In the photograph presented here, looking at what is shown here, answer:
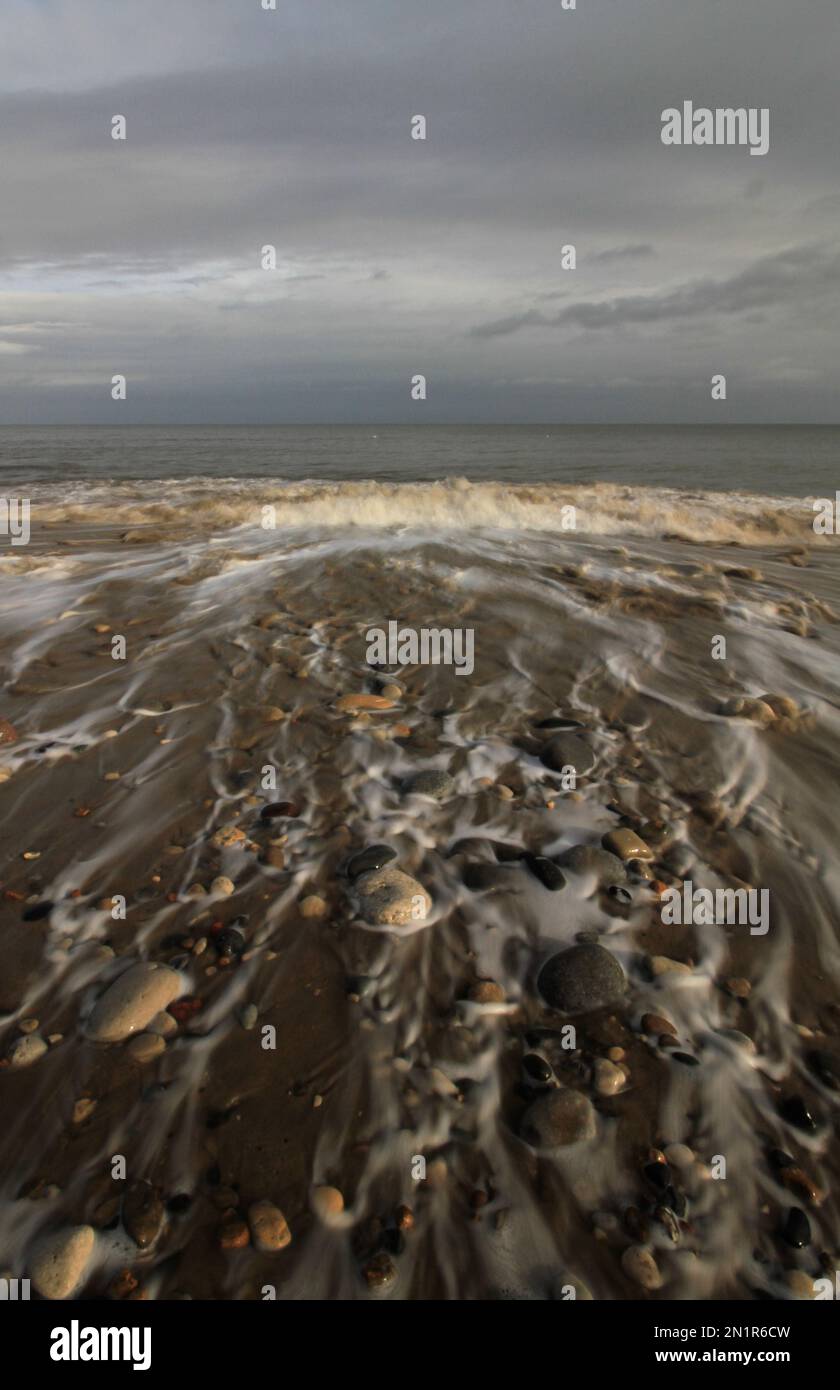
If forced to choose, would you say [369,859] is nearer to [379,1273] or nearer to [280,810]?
[280,810]

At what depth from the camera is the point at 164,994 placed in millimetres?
2664

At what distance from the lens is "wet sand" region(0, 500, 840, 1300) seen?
1994 mm

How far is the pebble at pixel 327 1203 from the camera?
2.03 m

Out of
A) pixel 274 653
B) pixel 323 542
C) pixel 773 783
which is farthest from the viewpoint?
pixel 323 542

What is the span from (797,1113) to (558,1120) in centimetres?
82

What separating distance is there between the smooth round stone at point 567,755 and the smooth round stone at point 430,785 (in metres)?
0.66

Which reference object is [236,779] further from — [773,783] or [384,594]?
[384,594]

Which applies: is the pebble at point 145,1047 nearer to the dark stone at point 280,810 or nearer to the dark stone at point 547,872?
the dark stone at point 280,810

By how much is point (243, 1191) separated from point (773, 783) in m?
3.51

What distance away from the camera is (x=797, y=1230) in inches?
78.0

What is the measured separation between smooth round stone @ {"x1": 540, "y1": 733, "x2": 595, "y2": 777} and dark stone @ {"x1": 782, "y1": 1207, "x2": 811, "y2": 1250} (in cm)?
239

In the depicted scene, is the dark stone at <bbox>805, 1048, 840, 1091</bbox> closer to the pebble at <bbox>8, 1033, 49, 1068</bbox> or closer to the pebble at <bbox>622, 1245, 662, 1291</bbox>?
the pebble at <bbox>622, 1245, 662, 1291</bbox>

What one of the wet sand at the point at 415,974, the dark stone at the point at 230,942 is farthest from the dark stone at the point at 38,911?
the dark stone at the point at 230,942
